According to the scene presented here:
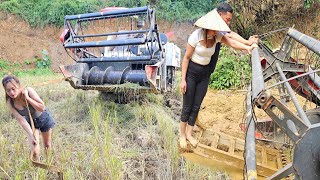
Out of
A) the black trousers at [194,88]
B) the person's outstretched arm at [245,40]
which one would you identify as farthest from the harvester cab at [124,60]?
the person's outstretched arm at [245,40]

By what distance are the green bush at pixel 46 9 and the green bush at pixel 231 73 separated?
873cm

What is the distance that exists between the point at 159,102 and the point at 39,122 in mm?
3098

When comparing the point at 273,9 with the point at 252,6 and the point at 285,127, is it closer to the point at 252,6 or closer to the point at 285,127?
the point at 252,6

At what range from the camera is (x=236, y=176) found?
3225 millimetres

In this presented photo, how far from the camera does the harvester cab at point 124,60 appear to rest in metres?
5.55

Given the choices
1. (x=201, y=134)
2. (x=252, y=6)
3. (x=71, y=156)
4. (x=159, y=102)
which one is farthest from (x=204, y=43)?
(x=252, y=6)

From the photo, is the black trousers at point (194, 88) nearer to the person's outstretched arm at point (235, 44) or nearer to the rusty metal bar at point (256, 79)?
the person's outstretched arm at point (235, 44)

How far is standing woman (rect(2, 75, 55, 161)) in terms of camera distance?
3.67 meters

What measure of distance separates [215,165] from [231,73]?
604 centimetres

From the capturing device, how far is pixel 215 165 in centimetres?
332

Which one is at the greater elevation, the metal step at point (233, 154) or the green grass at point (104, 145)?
the metal step at point (233, 154)

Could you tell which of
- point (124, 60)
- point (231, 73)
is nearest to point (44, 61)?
point (231, 73)

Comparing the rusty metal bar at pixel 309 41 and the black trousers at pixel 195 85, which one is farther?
the black trousers at pixel 195 85

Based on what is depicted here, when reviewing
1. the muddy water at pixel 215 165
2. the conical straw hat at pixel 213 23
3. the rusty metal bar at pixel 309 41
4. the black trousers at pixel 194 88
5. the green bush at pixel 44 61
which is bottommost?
the green bush at pixel 44 61
